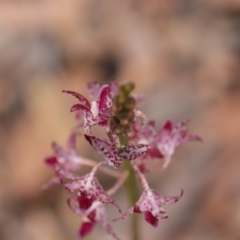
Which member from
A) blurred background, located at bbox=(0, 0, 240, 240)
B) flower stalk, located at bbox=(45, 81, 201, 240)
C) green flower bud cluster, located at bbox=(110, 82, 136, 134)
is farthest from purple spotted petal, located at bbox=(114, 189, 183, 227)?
blurred background, located at bbox=(0, 0, 240, 240)

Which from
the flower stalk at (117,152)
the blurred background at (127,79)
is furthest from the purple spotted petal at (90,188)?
the blurred background at (127,79)

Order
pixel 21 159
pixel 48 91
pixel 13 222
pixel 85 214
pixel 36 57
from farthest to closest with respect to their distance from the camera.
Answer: pixel 36 57 → pixel 48 91 → pixel 21 159 → pixel 13 222 → pixel 85 214

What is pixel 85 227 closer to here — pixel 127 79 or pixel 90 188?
pixel 90 188

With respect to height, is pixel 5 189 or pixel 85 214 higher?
pixel 85 214

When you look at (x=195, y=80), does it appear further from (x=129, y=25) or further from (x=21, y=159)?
(x=21, y=159)

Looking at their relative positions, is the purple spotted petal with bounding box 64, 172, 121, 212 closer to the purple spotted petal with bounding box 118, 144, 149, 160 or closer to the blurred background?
the purple spotted petal with bounding box 118, 144, 149, 160

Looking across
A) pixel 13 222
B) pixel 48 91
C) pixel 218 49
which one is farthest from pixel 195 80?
pixel 13 222

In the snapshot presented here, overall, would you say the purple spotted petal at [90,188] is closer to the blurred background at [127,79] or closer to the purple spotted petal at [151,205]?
the purple spotted petal at [151,205]

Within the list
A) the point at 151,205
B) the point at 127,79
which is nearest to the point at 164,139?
the point at 151,205
